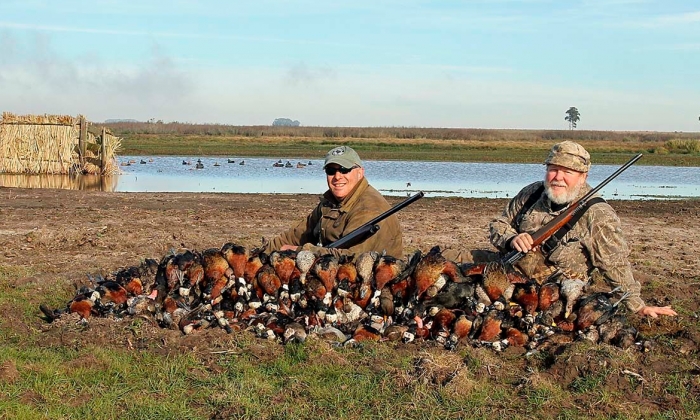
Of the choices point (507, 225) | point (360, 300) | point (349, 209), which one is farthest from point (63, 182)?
point (360, 300)

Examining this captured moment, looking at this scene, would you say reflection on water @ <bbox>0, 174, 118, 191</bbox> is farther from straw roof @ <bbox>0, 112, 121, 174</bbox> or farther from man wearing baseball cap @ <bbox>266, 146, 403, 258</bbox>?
man wearing baseball cap @ <bbox>266, 146, 403, 258</bbox>

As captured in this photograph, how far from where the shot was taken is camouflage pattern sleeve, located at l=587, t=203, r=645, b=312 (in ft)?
26.0

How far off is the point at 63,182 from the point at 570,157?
23863 mm

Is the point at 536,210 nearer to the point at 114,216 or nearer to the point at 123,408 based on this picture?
the point at 123,408

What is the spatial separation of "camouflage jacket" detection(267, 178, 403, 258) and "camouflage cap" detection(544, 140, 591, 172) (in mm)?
1753

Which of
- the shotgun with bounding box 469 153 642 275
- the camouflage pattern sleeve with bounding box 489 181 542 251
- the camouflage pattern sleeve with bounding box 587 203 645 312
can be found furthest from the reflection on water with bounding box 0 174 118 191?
the camouflage pattern sleeve with bounding box 587 203 645 312

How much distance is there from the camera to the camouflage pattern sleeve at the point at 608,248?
7926 mm

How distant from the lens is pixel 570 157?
8.02 m

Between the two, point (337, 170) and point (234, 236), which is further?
point (234, 236)

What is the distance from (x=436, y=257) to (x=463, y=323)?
0.65 meters

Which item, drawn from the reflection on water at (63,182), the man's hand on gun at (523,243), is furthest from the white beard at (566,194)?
the reflection on water at (63,182)

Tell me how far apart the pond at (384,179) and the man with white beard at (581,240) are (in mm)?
16007

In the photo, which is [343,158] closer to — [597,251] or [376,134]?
[597,251]

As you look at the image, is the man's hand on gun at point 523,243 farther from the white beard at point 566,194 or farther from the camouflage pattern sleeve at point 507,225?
the white beard at point 566,194
